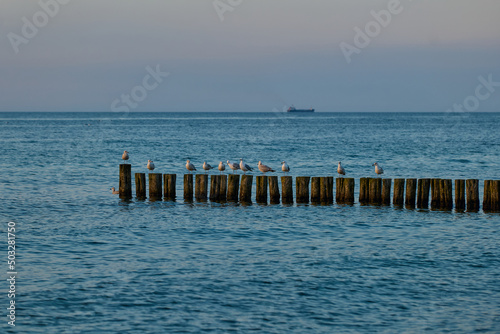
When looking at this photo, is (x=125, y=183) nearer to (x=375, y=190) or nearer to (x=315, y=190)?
(x=315, y=190)

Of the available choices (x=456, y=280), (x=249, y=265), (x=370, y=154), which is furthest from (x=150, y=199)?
(x=370, y=154)

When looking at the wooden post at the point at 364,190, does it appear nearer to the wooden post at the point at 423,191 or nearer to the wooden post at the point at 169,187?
the wooden post at the point at 423,191

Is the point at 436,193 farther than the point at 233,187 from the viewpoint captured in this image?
No

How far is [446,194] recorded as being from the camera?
2100 cm

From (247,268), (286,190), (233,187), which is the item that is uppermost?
(233,187)

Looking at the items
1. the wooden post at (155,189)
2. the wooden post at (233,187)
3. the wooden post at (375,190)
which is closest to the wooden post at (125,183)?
the wooden post at (155,189)

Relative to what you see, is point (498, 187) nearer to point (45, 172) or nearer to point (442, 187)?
point (442, 187)

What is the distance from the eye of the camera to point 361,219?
20.2m

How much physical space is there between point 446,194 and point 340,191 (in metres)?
3.50

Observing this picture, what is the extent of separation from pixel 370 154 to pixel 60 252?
130 ft

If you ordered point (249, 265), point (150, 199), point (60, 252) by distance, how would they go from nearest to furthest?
point (249, 265)
point (60, 252)
point (150, 199)

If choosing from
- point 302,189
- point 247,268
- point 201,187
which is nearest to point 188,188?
point 201,187

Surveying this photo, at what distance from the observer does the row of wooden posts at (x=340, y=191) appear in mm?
21016

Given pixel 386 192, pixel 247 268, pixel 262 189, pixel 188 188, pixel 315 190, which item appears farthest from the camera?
pixel 188 188
